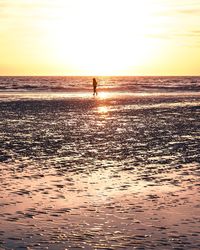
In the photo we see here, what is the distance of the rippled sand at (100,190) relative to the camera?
8.88 m

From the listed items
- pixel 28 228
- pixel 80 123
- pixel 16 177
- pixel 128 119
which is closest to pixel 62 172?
pixel 16 177

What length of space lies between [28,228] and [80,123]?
2005cm

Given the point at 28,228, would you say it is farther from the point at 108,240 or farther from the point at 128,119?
the point at 128,119

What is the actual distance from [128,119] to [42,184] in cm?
1918

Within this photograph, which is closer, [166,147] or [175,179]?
[175,179]

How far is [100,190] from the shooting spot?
12.4 meters

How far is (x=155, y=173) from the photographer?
47.4 ft

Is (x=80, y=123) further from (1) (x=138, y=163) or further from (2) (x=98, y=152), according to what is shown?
(1) (x=138, y=163)

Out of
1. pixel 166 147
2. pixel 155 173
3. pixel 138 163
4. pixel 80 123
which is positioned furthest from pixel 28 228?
pixel 80 123

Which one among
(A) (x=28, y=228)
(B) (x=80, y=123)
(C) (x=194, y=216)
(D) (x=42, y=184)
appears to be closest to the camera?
(A) (x=28, y=228)

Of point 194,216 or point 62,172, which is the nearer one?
point 194,216

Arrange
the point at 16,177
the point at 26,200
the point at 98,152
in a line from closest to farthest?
1. the point at 26,200
2. the point at 16,177
3. the point at 98,152

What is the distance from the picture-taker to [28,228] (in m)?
9.30

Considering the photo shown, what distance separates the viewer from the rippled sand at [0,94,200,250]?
8875 mm
